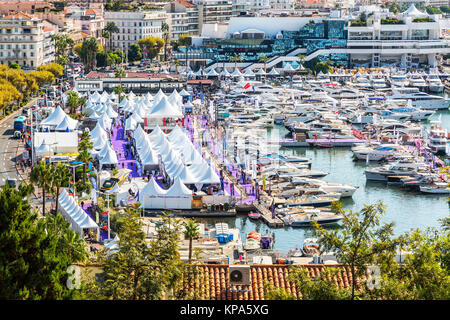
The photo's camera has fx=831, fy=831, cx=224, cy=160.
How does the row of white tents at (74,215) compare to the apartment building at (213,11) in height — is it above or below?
below

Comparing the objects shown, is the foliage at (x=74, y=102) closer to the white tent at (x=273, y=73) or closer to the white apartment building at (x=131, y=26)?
the white tent at (x=273, y=73)

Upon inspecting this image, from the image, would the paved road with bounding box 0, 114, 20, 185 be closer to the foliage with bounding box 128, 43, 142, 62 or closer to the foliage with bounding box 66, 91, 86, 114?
the foliage with bounding box 66, 91, 86, 114

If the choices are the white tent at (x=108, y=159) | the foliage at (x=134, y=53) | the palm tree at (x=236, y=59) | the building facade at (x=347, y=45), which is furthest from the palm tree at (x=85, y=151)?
the foliage at (x=134, y=53)

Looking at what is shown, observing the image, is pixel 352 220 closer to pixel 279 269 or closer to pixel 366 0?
pixel 279 269

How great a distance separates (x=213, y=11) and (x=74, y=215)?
10387 centimetres

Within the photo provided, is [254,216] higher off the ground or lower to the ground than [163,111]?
lower

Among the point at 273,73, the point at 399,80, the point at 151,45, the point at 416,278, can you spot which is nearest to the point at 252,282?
the point at 416,278

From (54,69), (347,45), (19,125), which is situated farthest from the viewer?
(347,45)

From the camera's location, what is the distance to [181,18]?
132250 millimetres

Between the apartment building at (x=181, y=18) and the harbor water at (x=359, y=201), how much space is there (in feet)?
238

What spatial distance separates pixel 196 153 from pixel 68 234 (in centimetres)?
2229

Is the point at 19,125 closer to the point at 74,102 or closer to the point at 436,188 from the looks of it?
the point at 74,102

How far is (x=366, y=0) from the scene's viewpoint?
17875 cm

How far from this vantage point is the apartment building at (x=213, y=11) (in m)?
136
